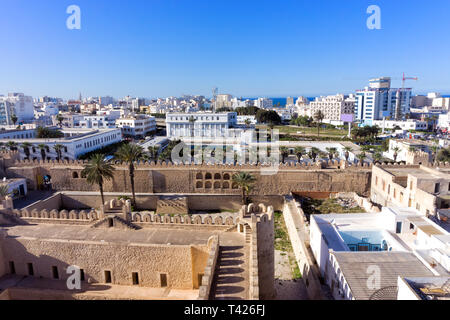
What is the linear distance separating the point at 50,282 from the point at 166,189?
14.5m

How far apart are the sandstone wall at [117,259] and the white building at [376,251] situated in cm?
537

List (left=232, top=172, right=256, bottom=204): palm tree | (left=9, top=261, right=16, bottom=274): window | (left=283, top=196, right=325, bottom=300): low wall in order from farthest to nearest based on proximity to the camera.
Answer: (left=232, top=172, right=256, bottom=204): palm tree, (left=283, top=196, right=325, bottom=300): low wall, (left=9, top=261, right=16, bottom=274): window

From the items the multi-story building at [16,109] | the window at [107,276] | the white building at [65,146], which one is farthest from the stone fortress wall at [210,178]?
the multi-story building at [16,109]

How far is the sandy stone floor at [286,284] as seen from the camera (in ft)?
47.4

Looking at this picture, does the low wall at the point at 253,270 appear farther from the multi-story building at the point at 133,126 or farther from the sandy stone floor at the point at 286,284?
the multi-story building at the point at 133,126

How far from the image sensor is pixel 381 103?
94438 millimetres

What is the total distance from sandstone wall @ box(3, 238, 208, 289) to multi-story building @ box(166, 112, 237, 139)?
51.5 m

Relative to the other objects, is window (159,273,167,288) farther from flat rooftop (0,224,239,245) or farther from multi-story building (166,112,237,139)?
multi-story building (166,112,237,139)

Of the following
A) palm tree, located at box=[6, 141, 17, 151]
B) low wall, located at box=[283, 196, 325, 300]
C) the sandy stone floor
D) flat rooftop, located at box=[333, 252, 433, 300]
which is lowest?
the sandy stone floor

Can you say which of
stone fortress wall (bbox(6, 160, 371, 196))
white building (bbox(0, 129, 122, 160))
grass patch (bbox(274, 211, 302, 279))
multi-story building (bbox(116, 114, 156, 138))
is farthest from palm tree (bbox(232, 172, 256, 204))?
multi-story building (bbox(116, 114, 156, 138))

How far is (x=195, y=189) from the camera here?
2625 cm

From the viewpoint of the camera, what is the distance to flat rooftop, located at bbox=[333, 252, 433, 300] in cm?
1016

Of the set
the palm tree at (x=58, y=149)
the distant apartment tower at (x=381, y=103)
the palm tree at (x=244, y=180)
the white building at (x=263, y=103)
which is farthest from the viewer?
the white building at (x=263, y=103)

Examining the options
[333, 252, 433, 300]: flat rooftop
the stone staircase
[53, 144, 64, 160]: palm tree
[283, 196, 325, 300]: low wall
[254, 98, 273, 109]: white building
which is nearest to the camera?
the stone staircase
